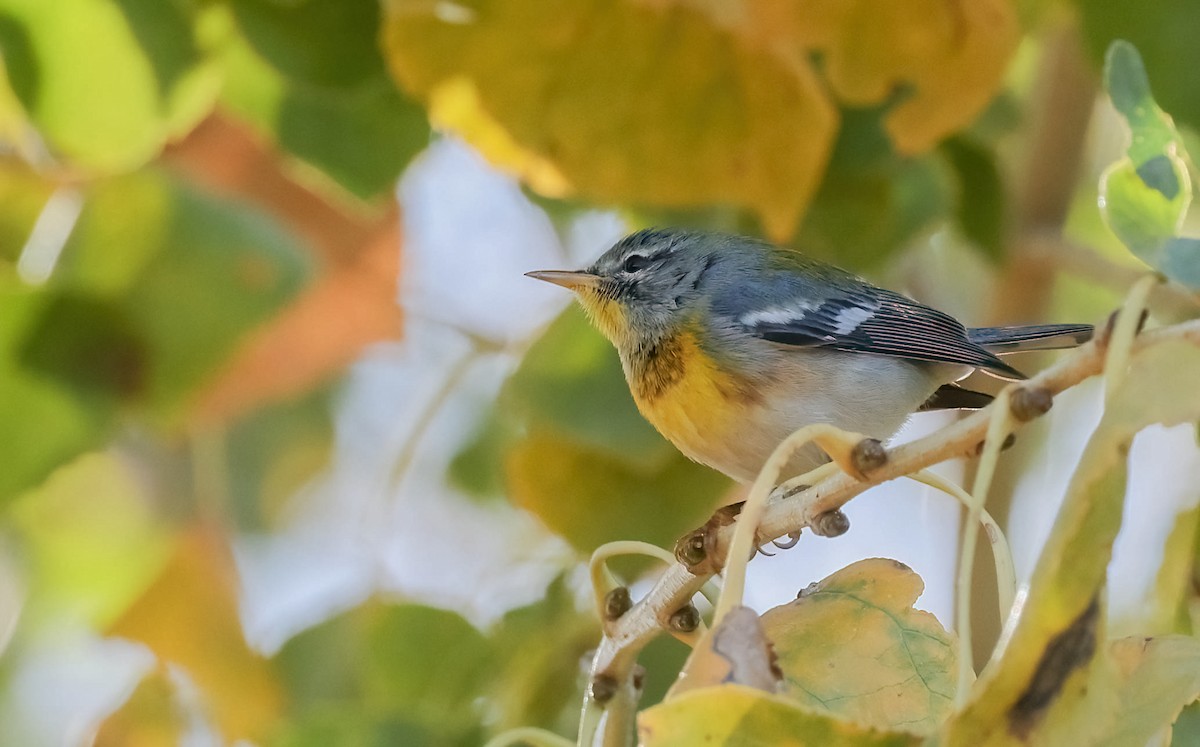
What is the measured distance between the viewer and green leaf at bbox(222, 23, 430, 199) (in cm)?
134

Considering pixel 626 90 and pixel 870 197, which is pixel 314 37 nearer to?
pixel 626 90

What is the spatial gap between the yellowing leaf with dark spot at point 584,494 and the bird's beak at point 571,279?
27 cm

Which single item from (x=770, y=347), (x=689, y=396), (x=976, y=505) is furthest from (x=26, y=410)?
(x=976, y=505)

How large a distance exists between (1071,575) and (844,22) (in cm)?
77

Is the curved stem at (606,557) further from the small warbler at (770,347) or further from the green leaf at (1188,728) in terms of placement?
the small warbler at (770,347)

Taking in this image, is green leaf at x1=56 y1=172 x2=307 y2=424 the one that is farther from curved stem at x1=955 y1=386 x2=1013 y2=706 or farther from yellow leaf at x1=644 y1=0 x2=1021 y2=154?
curved stem at x1=955 y1=386 x2=1013 y2=706

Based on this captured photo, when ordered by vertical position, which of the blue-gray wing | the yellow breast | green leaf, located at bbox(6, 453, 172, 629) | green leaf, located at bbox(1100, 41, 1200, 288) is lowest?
green leaf, located at bbox(6, 453, 172, 629)

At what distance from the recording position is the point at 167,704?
1.39 meters

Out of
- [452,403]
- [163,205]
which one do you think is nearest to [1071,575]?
[163,205]

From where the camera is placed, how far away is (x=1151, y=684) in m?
0.60

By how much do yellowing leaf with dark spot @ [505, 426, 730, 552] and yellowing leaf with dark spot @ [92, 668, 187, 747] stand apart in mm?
455

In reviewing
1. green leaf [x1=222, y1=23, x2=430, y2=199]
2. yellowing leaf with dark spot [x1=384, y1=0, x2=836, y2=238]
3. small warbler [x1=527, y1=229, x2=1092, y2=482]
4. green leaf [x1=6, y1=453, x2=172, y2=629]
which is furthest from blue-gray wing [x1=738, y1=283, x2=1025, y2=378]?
green leaf [x1=6, y1=453, x2=172, y2=629]

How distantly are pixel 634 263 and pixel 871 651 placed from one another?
0.99 meters

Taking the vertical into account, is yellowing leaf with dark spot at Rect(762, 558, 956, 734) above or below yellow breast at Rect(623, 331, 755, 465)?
above
